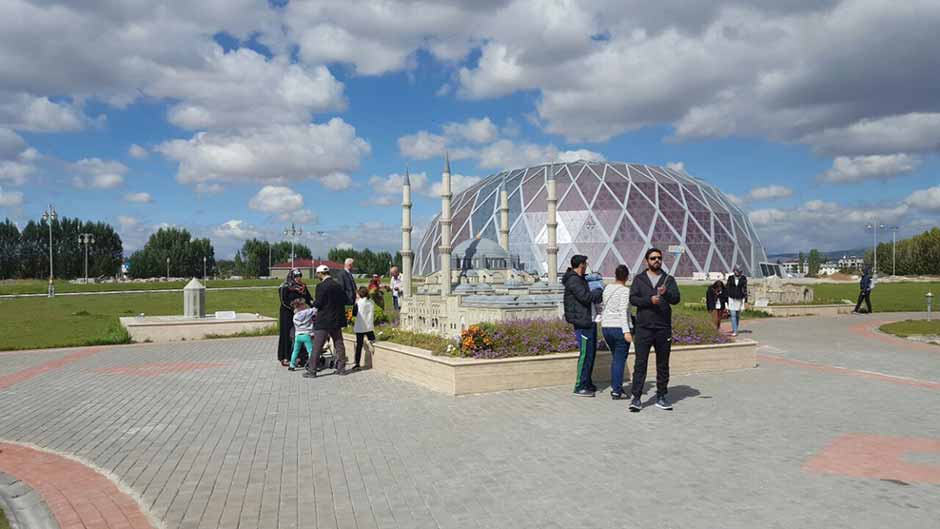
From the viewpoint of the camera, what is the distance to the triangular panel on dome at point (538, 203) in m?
54.7

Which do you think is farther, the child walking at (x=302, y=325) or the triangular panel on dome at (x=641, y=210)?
the triangular panel on dome at (x=641, y=210)

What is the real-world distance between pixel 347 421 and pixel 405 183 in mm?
11711

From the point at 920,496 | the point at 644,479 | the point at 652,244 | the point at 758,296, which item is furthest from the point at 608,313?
the point at 652,244

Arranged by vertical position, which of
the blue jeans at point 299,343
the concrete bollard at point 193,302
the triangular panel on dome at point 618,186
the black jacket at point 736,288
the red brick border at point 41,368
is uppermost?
the triangular panel on dome at point 618,186

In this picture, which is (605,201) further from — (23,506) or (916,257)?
(916,257)

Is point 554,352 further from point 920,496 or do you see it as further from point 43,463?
point 43,463

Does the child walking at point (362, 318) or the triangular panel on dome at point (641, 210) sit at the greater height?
the triangular panel on dome at point (641, 210)

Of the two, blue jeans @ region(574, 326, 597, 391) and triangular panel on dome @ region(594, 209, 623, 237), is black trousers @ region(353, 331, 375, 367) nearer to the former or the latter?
blue jeans @ region(574, 326, 597, 391)

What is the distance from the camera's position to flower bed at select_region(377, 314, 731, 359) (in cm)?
978

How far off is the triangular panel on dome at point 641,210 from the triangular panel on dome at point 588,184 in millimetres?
3091

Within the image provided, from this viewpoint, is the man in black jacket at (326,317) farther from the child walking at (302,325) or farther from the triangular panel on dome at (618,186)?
the triangular panel on dome at (618,186)

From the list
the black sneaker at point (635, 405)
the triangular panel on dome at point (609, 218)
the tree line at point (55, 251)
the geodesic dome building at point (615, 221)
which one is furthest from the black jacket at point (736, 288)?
the tree line at point (55, 251)

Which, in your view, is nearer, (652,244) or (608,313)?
(608,313)

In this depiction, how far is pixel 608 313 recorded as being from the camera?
28.0 ft
